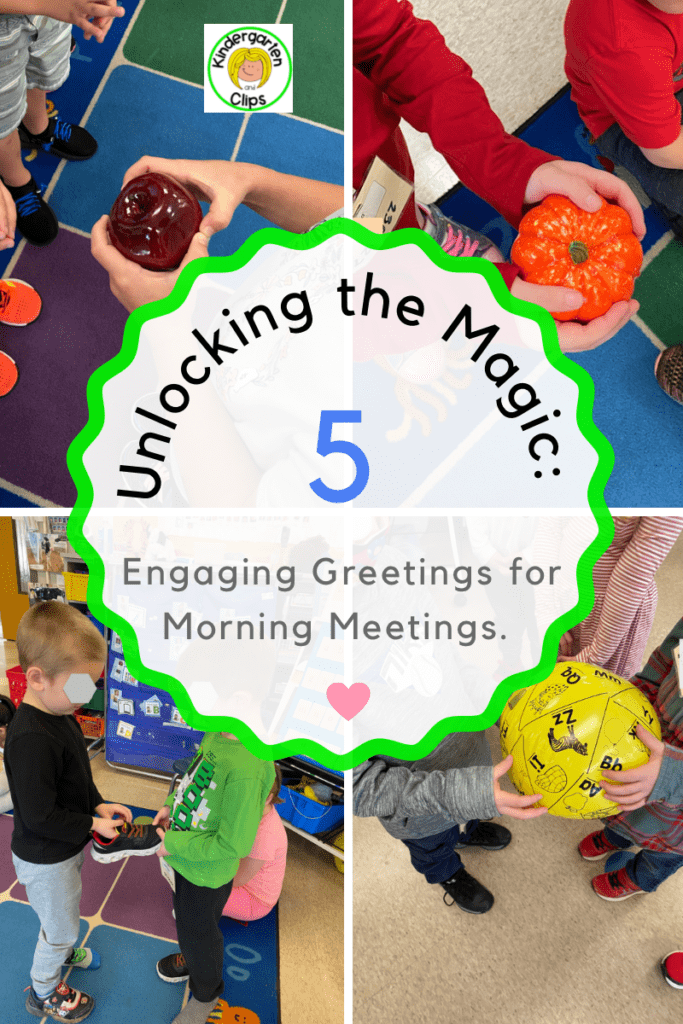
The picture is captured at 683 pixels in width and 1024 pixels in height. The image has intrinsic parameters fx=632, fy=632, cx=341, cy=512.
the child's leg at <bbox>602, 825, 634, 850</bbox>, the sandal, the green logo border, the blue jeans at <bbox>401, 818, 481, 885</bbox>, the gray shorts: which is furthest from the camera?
the child's leg at <bbox>602, 825, 634, 850</bbox>

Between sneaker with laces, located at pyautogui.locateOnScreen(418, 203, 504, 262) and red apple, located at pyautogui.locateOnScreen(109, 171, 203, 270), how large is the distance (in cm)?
35

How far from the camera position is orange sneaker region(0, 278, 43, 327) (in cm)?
88

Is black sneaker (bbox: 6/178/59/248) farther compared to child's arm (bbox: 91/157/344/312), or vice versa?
black sneaker (bbox: 6/178/59/248)

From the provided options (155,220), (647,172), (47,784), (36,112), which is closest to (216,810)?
(47,784)

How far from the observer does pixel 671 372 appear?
979 millimetres

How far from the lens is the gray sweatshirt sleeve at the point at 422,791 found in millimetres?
880

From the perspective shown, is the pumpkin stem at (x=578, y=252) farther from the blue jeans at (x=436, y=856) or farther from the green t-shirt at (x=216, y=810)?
the blue jeans at (x=436, y=856)

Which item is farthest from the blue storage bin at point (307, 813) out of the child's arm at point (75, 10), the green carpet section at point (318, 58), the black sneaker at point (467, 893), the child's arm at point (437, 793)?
the child's arm at point (75, 10)

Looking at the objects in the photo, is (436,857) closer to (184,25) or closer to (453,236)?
(453,236)

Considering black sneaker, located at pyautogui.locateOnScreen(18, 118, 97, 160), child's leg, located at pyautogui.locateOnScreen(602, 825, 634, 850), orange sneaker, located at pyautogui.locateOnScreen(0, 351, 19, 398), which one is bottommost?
child's leg, located at pyautogui.locateOnScreen(602, 825, 634, 850)

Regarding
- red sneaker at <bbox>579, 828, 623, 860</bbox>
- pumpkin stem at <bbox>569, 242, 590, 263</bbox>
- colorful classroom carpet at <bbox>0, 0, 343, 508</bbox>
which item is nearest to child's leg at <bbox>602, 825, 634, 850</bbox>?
red sneaker at <bbox>579, 828, 623, 860</bbox>

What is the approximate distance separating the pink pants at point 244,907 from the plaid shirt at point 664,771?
0.58m

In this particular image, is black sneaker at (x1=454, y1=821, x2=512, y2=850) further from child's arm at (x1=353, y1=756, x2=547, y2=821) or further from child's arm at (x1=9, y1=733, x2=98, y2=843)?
child's arm at (x1=9, y1=733, x2=98, y2=843)

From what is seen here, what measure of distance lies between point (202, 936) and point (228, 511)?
2.03 feet
